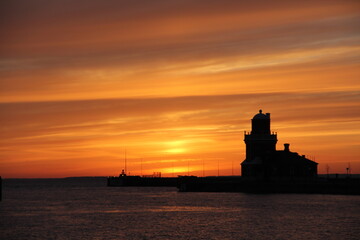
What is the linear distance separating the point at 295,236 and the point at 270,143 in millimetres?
71975

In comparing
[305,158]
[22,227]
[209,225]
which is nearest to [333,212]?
[209,225]

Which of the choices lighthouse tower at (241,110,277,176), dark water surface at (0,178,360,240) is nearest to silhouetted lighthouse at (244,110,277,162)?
lighthouse tower at (241,110,277,176)

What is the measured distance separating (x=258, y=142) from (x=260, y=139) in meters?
0.73

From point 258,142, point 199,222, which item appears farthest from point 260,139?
point 199,222

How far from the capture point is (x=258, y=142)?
432 feet

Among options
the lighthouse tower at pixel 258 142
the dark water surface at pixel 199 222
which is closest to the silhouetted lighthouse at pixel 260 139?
the lighthouse tower at pixel 258 142

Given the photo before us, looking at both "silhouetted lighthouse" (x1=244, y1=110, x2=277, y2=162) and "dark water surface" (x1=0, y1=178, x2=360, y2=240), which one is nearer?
"dark water surface" (x1=0, y1=178, x2=360, y2=240)

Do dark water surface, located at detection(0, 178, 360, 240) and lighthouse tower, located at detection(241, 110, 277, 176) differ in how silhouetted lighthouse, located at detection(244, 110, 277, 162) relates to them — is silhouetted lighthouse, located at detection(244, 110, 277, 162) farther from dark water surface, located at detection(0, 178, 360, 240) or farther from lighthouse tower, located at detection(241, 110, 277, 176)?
dark water surface, located at detection(0, 178, 360, 240)

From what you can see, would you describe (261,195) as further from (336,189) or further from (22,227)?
(22,227)

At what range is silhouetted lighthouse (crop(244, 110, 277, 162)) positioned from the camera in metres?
132

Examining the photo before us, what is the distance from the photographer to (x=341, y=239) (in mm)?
57938

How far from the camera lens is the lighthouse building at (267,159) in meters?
130

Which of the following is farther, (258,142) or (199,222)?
(258,142)

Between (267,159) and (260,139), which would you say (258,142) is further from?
(267,159)
